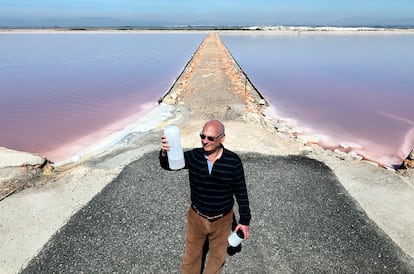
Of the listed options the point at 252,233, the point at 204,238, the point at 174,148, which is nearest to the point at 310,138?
the point at 252,233

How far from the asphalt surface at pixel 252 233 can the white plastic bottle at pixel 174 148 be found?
92.4 inches

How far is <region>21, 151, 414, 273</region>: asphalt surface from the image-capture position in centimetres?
595

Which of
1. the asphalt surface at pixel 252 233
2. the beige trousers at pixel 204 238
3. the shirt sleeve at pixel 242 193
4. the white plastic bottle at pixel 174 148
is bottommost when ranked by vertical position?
the asphalt surface at pixel 252 233

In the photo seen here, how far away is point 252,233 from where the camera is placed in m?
6.73

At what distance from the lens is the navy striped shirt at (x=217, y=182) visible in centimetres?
420

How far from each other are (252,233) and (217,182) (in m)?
2.88

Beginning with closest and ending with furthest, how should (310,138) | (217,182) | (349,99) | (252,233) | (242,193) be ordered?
(217,182) → (242,193) → (252,233) → (310,138) → (349,99)

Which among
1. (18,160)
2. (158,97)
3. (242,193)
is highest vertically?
(242,193)

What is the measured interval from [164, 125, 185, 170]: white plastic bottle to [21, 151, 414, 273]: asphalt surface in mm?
2348

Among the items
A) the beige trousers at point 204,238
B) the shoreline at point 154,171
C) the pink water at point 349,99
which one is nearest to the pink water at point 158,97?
the pink water at point 349,99

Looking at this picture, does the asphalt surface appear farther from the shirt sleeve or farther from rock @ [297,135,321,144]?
rock @ [297,135,321,144]

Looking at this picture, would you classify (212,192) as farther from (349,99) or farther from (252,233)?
(349,99)

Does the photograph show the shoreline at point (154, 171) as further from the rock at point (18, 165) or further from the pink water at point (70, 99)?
the pink water at point (70, 99)

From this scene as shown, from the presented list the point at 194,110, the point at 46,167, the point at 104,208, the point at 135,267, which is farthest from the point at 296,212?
the point at 194,110
